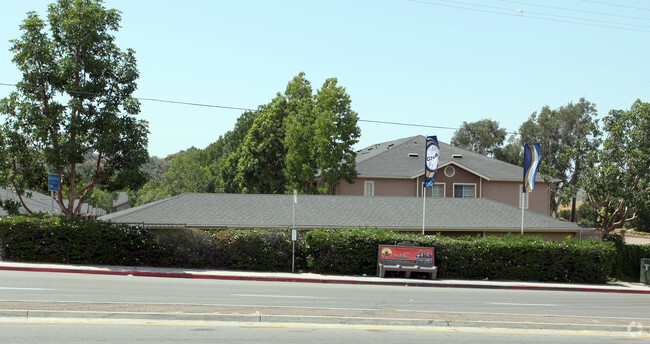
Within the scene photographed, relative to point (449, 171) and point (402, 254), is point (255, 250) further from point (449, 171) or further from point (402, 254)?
point (449, 171)

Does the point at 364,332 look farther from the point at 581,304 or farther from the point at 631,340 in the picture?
the point at 581,304

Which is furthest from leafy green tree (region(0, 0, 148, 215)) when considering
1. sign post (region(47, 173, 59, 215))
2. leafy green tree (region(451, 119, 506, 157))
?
leafy green tree (region(451, 119, 506, 157))

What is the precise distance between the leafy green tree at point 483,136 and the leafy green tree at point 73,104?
66722mm

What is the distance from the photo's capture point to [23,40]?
23.2 meters

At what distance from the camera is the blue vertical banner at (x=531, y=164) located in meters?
27.8

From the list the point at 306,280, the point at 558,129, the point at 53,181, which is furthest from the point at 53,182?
the point at 558,129

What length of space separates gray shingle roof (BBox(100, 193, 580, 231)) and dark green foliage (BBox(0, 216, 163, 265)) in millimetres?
4154

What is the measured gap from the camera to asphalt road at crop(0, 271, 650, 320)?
14.1m

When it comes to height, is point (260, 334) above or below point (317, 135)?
below

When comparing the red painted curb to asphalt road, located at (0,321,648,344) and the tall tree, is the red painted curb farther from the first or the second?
the tall tree

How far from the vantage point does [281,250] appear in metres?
23.8

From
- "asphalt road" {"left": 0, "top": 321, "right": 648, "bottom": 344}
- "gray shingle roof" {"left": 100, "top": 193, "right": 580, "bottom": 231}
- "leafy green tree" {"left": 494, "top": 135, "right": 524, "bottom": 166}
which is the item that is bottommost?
"asphalt road" {"left": 0, "top": 321, "right": 648, "bottom": 344}

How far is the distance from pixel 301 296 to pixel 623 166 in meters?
26.7

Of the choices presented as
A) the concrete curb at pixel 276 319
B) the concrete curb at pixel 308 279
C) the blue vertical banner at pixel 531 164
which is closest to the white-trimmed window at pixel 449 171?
the blue vertical banner at pixel 531 164
